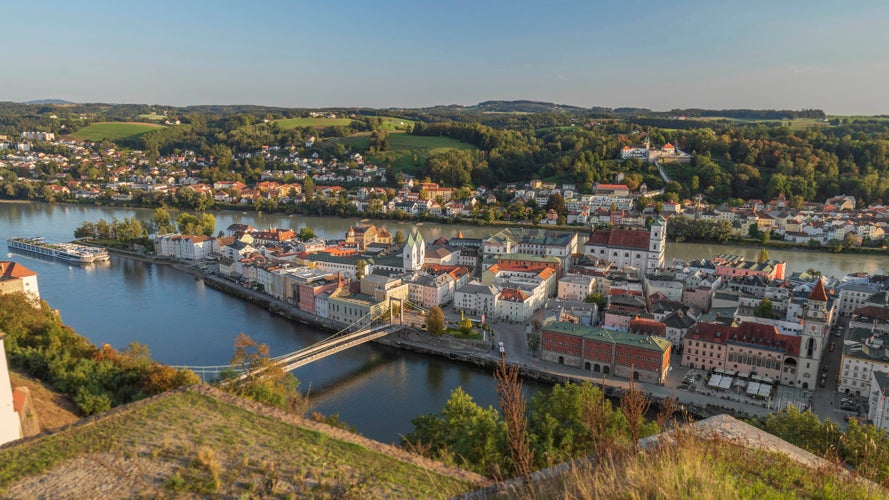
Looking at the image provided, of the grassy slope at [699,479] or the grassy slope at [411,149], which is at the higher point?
the grassy slope at [411,149]

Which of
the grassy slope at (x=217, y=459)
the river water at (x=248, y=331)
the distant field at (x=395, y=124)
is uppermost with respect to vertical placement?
the distant field at (x=395, y=124)

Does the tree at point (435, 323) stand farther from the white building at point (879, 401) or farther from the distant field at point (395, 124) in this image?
the distant field at point (395, 124)

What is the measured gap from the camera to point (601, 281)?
1293 centimetres

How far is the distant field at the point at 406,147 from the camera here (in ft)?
113

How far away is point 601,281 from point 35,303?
11.2m

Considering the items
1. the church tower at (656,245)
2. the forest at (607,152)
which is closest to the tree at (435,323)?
the church tower at (656,245)

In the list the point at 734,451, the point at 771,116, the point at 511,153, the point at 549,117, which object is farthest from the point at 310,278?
the point at 771,116

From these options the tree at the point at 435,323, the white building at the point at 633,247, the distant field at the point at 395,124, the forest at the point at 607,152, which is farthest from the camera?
the distant field at the point at 395,124

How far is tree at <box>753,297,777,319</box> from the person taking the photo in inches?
403

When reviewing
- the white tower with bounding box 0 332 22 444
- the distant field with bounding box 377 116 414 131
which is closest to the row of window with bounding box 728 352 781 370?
the white tower with bounding box 0 332 22 444

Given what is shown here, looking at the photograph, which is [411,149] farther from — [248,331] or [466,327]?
[466,327]

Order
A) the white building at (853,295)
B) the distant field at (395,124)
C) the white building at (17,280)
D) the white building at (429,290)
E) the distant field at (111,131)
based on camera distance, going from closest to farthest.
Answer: the white building at (17,280) → the white building at (853,295) → the white building at (429,290) → the distant field at (111,131) → the distant field at (395,124)

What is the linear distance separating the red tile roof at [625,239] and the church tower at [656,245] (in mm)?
187

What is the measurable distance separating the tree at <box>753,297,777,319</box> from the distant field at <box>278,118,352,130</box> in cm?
4090
